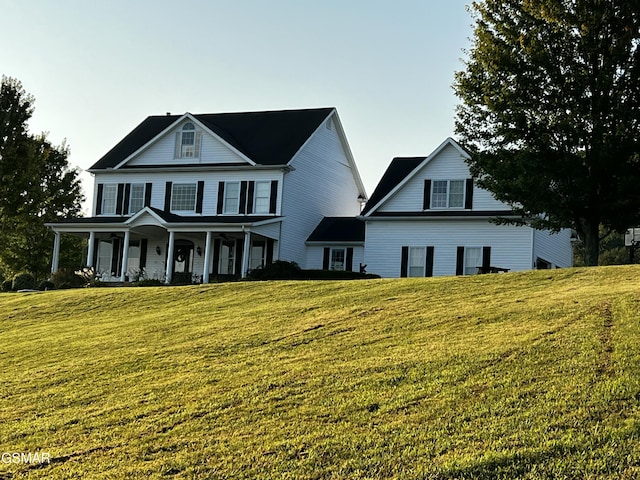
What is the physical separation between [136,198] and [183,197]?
7.96 feet

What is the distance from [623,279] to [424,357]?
8.71m

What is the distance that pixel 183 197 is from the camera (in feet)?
122

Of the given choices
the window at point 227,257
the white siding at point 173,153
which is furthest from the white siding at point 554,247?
the white siding at point 173,153

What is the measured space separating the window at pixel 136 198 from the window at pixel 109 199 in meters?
0.91

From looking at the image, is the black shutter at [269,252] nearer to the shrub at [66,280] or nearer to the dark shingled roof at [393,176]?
the dark shingled roof at [393,176]

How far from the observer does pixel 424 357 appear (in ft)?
37.0

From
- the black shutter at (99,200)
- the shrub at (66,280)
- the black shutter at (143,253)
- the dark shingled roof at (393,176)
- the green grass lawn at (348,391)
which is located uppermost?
the dark shingled roof at (393,176)

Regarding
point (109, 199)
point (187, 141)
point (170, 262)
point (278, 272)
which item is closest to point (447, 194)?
point (278, 272)

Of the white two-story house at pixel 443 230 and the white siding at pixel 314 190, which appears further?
the white siding at pixel 314 190

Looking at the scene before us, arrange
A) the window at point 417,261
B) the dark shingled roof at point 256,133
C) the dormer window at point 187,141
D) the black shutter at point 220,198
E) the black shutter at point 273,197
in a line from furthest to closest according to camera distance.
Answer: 1. the dormer window at point 187,141
2. the dark shingled roof at point 256,133
3. the black shutter at point 220,198
4. the black shutter at point 273,197
5. the window at point 417,261

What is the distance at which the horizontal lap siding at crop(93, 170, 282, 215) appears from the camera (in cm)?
3625

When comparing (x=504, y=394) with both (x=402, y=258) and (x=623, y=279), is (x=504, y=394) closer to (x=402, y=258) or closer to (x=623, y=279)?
(x=623, y=279)

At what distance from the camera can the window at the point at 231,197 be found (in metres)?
36.3

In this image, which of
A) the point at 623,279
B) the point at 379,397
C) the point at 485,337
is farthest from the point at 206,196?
the point at 379,397
